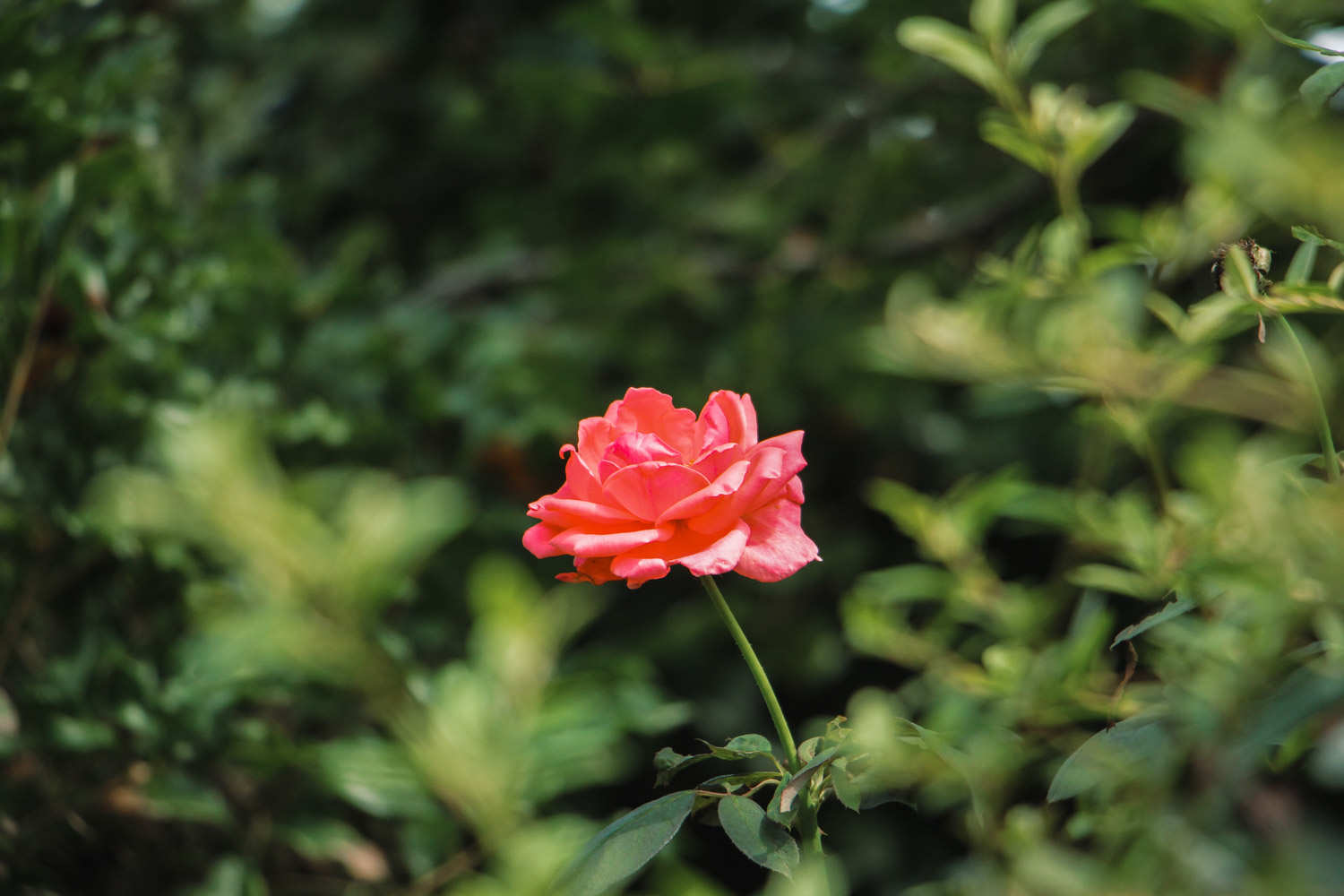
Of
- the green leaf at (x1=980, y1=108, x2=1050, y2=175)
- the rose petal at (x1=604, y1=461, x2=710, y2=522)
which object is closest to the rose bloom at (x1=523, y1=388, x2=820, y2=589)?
the rose petal at (x1=604, y1=461, x2=710, y2=522)

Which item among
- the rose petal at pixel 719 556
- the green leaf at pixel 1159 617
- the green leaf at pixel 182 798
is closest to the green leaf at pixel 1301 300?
the green leaf at pixel 1159 617

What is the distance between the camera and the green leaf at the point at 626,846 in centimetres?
33

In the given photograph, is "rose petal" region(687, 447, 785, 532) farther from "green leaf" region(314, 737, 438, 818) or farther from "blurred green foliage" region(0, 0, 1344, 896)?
"green leaf" region(314, 737, 438, 818)

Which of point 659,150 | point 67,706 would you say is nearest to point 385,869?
point 67,706

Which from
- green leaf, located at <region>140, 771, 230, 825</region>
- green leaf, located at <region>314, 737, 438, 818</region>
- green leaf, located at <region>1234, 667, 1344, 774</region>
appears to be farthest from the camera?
green leaf, located at <region>140, 771, 230, 825</region>

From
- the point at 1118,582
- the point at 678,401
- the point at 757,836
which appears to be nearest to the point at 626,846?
the point at 757,836

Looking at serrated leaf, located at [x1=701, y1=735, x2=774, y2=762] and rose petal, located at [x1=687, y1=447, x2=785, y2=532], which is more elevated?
rose petal, located at [x1=687, y1=447, x2=785, y2=532]

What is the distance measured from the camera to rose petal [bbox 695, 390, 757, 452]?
0.41 meters

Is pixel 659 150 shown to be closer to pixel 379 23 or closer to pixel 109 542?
pixel 379 23

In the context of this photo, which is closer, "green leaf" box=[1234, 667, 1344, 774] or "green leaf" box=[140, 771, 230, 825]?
"green leaf" box=[1234, 667, 1344, 774]

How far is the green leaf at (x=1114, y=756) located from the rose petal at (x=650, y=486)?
0.17 meters

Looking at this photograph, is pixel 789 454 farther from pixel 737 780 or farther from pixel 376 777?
pixel 376 777

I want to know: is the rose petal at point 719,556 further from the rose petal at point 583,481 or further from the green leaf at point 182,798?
the green leaf at point 182,798

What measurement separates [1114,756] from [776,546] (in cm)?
14
